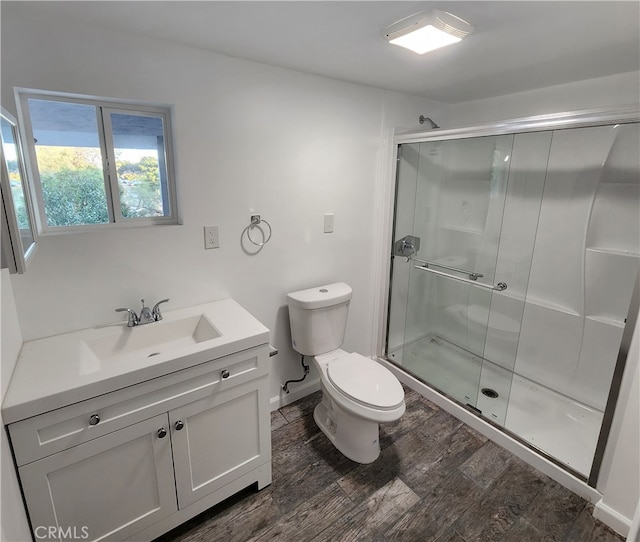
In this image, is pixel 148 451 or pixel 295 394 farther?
pixel 295 394

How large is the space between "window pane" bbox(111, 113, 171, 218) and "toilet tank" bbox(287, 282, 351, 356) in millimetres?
907

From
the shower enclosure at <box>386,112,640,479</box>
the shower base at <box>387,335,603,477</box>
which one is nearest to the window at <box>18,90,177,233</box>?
the shower enclosure at <box>386,112,640,479</box>

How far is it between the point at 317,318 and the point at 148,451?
108cm

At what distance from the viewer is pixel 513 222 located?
240 centimetres

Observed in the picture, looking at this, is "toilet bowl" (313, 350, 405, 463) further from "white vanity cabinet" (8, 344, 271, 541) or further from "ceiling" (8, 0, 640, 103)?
"ceiling" (8, 0, 640, 103)

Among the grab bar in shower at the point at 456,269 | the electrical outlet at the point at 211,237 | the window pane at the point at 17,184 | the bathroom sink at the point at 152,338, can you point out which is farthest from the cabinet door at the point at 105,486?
the grab bar in shower at the point at 456,269

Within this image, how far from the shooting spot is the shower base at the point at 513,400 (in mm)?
1941

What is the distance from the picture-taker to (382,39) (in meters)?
1.44

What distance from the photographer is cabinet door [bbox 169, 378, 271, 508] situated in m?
1.42

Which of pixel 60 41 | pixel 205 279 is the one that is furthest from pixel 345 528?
pixel 60 41

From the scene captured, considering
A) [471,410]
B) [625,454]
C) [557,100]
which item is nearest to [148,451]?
[471,410]

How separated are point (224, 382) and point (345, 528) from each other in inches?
34.3

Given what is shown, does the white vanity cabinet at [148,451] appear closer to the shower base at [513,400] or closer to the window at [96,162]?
the window at [96,162]

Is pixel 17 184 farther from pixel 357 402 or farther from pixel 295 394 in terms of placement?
pixel 295 394
